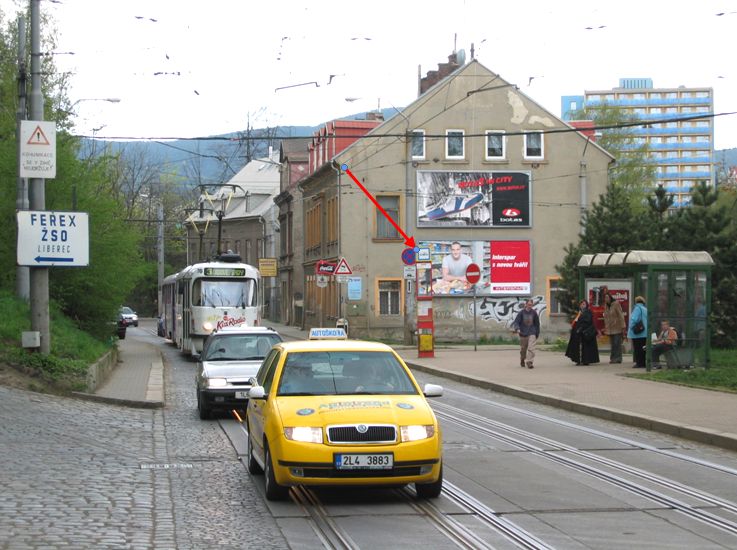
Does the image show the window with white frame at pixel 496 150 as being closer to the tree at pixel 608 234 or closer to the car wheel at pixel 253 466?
the tree at pixel 608 234

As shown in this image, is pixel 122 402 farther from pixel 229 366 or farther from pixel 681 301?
pixel 681 301

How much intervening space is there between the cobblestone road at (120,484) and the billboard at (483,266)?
102 ft

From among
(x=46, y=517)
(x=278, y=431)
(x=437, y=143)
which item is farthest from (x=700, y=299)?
(x=437, y=143)

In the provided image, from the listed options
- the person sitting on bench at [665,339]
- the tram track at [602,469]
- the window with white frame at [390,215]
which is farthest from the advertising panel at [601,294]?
the window with white frame at [390,215]

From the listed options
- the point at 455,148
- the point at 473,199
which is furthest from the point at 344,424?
the point at 455,148

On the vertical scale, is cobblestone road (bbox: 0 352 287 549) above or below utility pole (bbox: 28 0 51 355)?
below

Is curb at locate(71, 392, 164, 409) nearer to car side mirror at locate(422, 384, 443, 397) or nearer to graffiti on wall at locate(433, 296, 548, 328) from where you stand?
car side mirror at locate(422, 384, 443, 397)

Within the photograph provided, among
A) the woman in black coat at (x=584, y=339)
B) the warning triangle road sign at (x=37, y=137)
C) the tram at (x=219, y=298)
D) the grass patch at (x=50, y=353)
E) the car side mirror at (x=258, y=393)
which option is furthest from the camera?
the tram at (x=219, y=298)

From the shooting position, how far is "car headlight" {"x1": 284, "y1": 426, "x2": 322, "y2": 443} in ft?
29.6

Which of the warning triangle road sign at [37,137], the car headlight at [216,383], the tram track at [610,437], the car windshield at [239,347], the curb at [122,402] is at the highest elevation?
the warning triangle road sign at [37,137]

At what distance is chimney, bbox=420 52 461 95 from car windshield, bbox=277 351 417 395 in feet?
146

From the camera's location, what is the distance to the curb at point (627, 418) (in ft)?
44.5

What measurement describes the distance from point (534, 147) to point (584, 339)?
923 inches

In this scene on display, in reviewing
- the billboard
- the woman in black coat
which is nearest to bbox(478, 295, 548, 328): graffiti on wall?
the billboard
